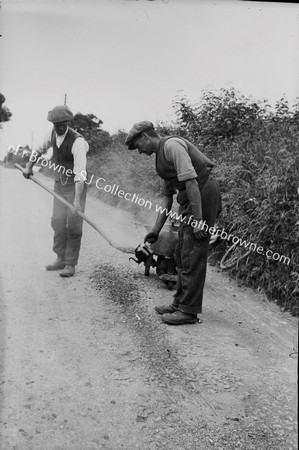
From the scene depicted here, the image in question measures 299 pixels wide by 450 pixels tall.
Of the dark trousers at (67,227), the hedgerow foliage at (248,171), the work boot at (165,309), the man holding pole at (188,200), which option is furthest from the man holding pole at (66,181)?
the work boot at (165,309)

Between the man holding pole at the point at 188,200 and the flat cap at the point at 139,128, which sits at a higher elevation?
the flat cap at the point at 139,128

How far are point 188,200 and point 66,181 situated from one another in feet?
5.73

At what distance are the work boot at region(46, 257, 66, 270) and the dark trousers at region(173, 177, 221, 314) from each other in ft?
5.97

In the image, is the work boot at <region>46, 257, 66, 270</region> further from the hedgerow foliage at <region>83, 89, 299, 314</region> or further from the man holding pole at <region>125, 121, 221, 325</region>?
the man holding pole at <region>125, 121, 221, 325</region>

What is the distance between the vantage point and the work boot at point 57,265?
520cm

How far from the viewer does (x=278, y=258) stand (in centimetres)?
486

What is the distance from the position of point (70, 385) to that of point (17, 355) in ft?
1.76

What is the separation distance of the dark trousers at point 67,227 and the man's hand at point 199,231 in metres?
1.83

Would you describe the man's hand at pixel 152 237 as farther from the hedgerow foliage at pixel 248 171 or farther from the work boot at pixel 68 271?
the hedgerow foliage at pixel 248 171

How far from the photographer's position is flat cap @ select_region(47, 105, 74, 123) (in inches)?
179

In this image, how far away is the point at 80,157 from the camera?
4789 millimetres

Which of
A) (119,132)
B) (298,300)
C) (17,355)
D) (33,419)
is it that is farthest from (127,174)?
(33,419)

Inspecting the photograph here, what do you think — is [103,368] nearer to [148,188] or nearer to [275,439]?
[275,439]

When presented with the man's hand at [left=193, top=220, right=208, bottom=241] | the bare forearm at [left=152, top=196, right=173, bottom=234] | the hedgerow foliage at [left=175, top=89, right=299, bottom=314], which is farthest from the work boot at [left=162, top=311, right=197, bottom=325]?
the hedgerow foliage at [left=175, top=89, right=299, bottom=314]
